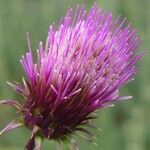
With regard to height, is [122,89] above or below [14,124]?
above

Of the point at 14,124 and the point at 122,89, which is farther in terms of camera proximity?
the point at 122,89

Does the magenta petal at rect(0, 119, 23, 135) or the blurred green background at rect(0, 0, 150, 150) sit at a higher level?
the blurred green background at rect(0, 0, 150, 150)

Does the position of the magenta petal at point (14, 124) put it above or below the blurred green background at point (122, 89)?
below

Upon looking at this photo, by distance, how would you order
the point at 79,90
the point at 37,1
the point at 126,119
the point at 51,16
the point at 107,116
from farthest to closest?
the point at 37,1 → the point at 51,16 → the point at 126,119 → the point at 107,116 → the point at 79,90

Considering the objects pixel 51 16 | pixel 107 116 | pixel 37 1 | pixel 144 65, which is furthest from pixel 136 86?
pixel 37 1


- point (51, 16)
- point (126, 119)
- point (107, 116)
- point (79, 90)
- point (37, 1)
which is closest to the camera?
point (79, 90)

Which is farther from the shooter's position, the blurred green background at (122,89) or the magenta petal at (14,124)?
the blurred green background at (122,89)

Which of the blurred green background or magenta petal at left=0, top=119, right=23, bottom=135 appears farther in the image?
the blurred green background

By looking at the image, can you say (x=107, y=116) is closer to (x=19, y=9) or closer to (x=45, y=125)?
(x=19, y=9)
